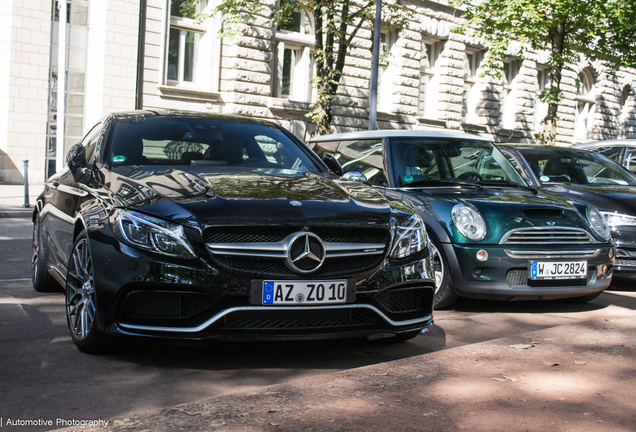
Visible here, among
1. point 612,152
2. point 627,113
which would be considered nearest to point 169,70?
point 612,152

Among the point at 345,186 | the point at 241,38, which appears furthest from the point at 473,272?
the point at 241,38

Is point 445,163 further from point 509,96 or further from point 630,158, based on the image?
point 509,96

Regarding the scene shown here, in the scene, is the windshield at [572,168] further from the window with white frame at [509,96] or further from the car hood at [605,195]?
the window with white frame at [509,96]

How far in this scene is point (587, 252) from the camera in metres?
6.23

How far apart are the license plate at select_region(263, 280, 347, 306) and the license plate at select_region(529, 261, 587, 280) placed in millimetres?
2482

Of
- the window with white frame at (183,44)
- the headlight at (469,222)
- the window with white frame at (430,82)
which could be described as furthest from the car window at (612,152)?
the window with white frame at (430,82)

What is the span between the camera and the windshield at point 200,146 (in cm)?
519

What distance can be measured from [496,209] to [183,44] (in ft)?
53.6

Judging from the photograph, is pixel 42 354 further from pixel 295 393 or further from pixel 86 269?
pixel 295 393

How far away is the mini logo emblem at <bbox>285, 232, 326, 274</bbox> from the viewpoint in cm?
394

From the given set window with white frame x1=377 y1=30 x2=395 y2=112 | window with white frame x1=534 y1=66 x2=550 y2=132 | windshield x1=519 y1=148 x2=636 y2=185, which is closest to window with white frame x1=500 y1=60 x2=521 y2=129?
window with white frame x1=534 y1=66 x2=550 y2=132

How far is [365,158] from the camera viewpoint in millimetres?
7340

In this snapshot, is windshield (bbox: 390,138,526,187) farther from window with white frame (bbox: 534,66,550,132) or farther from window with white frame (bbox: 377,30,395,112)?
window with white frame (bbox: 534,66,550,132)

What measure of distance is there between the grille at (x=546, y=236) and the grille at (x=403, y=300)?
169 cm
